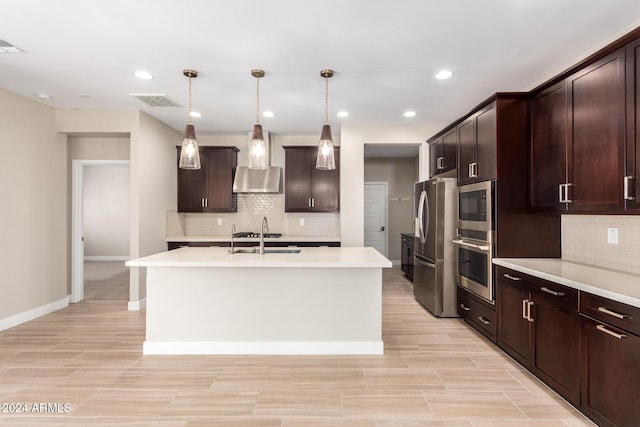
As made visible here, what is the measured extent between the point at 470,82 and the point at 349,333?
9.42 ft

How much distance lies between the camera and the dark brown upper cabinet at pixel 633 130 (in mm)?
1995

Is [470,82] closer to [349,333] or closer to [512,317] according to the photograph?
[512,317]

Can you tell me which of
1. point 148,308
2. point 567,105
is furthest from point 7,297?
point 567,105

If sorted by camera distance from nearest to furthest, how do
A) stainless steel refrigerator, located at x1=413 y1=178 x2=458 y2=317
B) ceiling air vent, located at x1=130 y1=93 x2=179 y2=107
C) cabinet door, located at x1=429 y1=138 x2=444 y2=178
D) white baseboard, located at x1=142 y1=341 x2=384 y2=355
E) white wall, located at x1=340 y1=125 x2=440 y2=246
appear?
white baseboard, located at x1=142 y1=341 x2=384 y2=355
ceiling air vent, located at x1=130 y1=93 x2=179 y2=107
stainless steel refrigerator, located at x1=413 y1=178 x2=458 y2=317
cabinet door, located at x1=429 y1=138 x2=444 y2=178
white wall, located at x1=340 y1=125 x2=440 y2=246

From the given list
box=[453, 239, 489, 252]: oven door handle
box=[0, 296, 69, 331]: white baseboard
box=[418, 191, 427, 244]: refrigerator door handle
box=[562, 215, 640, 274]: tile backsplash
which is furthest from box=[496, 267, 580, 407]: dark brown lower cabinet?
box=[0, 296, 69, 331]: white baseboard

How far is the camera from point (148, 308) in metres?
3.06

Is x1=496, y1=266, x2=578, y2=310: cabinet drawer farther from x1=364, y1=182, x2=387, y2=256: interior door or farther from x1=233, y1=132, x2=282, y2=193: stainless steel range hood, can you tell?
x1=364, y1=182, x2=387, y2=256: interior door

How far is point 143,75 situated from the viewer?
3.28m

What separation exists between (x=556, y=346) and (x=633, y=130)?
149cm

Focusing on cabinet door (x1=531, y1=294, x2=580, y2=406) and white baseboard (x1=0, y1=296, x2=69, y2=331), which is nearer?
cabinet door (x1=531, y1=294, x2=580, y2=406)

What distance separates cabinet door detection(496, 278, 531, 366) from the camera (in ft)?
8.75

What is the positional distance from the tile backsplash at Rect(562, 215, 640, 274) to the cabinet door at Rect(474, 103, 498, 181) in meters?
0.79

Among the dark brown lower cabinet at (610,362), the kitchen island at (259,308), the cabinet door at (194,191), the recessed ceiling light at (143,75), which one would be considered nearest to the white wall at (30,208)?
the cabinet door at (194,191)

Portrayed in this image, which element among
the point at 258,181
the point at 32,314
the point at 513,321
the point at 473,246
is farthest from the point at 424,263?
the point at 32,314
